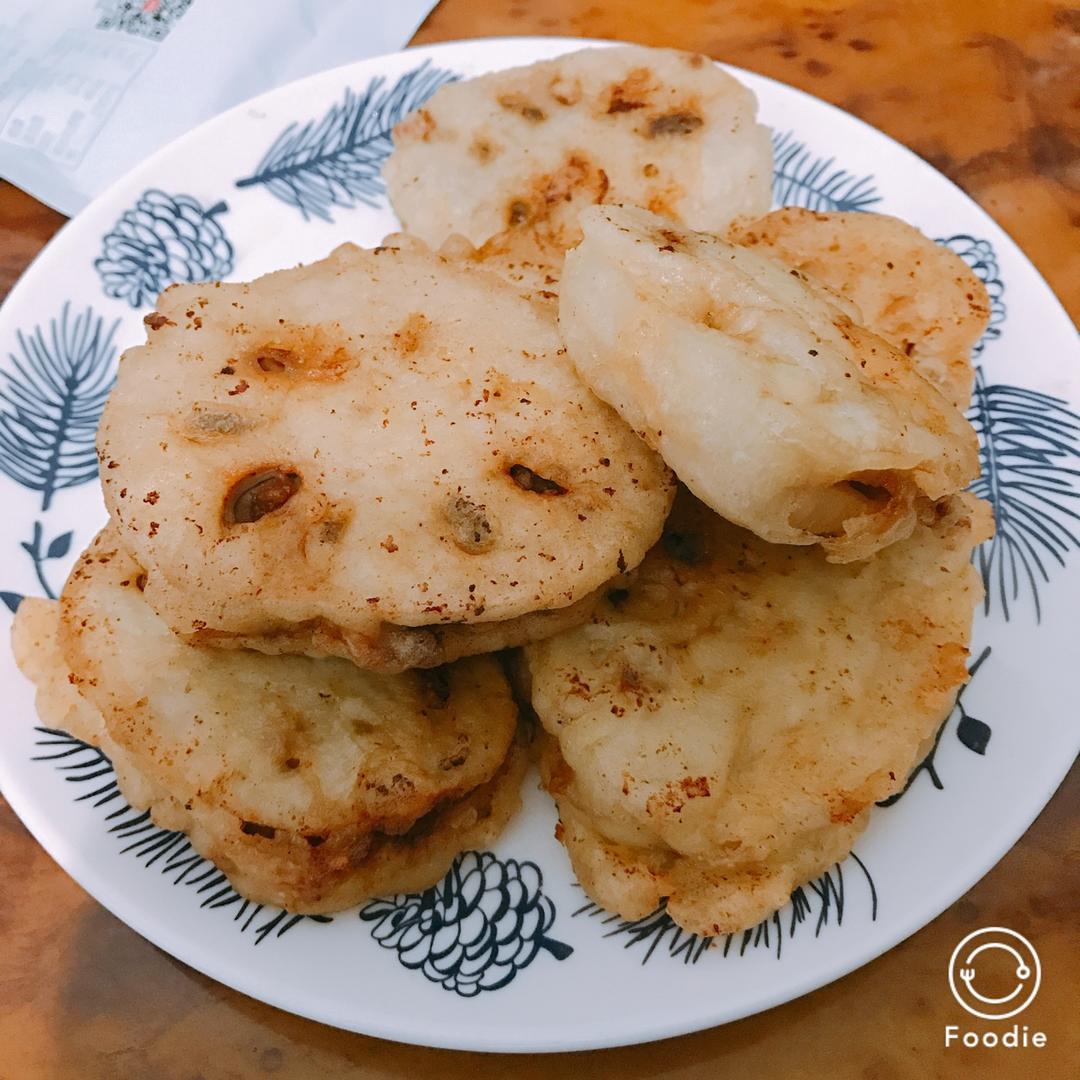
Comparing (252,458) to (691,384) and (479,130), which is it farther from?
(479,130)

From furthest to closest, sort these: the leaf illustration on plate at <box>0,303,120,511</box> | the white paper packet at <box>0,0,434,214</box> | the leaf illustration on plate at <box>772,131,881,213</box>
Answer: the white paper packet at <box>0,0,434,214</box> → the leaf illustration on plate at <box>772,131,881,213</box> → the leaf illustration on plate at <box>0,303,120,511</box>

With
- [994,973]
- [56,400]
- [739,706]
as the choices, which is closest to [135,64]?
[56,400]

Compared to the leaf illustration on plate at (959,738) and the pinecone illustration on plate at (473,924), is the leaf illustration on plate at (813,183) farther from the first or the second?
the pinecone illustration on plate at (473,924)

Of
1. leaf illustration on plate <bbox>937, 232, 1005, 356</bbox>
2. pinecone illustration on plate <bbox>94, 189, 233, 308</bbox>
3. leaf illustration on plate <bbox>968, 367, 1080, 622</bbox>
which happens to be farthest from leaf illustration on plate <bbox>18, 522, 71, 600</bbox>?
leaf illustration on plate <bbox>937, 232, 1005, 356</bbox>

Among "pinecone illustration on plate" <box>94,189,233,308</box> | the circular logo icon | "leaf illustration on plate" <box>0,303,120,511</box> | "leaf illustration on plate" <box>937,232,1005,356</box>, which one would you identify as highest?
"pinecone illustration on plate" <box>94,189,233,308</box>

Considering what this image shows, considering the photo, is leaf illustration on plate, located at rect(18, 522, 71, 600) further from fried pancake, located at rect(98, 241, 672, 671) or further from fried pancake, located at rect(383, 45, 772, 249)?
fried pancake, located at rect(383, 45, 772, 249)

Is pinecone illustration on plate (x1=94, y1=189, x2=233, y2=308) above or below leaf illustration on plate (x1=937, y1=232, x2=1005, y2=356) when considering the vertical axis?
above
